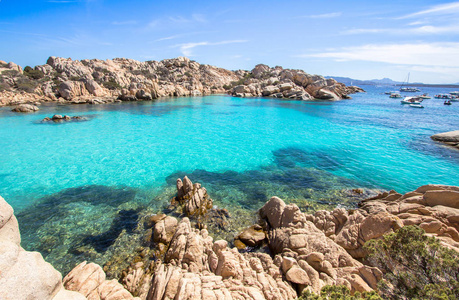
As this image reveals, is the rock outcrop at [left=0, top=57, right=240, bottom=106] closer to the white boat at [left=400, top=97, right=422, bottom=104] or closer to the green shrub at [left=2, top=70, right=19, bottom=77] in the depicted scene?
the green shrub at [left=2, top=70, right=19, bottom=77]

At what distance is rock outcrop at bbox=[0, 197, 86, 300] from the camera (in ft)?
11.2

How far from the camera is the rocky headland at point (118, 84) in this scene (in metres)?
50.1

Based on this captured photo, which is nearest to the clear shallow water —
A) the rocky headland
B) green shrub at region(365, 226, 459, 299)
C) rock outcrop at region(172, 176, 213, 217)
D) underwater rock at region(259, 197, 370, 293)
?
rock outcrop at region(172, 176, 213, 217)

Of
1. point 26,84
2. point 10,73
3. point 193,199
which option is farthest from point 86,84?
point 193,199

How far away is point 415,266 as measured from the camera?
163 inches

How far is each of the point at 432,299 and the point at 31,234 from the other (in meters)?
13.5

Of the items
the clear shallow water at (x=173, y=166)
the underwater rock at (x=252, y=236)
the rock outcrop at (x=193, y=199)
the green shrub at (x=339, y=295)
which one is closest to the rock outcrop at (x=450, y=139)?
the clear shallow water at (x=173, y=166)

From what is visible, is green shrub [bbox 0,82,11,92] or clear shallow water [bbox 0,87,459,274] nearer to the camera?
clear shallow water [bbox 0,87,459,274]

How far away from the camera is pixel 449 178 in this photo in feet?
46.1

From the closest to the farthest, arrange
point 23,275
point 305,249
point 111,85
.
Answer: point 23,275 → point 305,249 → point 111,85

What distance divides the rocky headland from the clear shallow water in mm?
26762

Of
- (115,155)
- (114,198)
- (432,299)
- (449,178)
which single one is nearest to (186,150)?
(115,155)

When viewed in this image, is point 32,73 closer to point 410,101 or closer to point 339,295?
point 339,295

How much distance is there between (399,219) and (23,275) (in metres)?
Answer: 11.0
